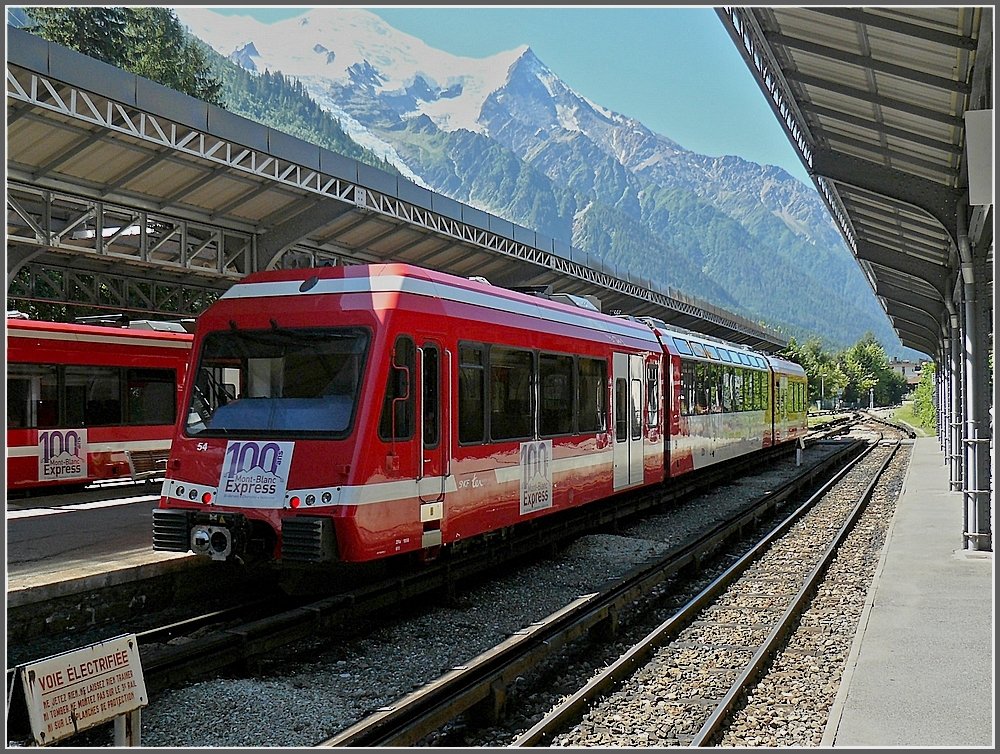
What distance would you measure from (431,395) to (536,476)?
258cm

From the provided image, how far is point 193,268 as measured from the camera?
49.9 feet

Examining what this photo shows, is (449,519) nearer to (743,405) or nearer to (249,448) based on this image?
(249,448)

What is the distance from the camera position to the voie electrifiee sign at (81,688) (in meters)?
4.48

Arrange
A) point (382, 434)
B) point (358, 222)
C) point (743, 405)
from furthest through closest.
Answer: point (743, 405) → point (358, 222) → point (382, 434)

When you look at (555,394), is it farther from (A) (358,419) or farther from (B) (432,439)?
(A) (358,419)

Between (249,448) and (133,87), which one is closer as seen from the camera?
Answer: (249,448)

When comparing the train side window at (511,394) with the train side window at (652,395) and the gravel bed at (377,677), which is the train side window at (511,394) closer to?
the gravel bed at (377,677)

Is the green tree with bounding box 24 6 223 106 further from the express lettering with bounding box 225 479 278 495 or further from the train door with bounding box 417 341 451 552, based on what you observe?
the express lettering with bounding box 225 479 278 495

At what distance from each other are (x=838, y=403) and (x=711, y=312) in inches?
3185

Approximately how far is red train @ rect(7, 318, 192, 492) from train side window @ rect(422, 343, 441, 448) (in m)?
8.87

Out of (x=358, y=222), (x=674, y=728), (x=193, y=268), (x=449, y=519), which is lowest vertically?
(x=674, y=728)

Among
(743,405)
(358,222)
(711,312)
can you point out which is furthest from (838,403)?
(358,222)

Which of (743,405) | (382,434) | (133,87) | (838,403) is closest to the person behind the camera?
(382,434)

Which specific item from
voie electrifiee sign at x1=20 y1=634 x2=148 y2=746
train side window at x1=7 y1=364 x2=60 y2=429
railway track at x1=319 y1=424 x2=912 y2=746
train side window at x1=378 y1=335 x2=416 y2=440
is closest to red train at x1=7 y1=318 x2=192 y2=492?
train side window at x1=7 y1=364 x2=60 y2=429
